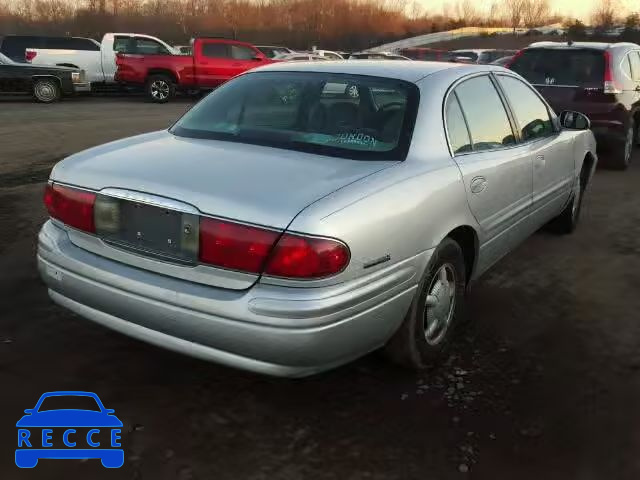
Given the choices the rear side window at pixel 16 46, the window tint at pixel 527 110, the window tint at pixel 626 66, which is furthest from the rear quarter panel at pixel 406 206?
the rear side window at pixel 16 46

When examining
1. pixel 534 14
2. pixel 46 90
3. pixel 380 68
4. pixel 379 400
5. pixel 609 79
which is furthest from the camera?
pixel 534 14

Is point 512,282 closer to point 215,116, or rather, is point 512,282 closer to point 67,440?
point 215,116

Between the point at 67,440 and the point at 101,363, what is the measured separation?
2.02ft

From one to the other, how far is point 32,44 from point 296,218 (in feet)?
59.9

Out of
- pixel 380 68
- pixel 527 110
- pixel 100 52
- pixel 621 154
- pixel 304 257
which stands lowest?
pixel 621 154

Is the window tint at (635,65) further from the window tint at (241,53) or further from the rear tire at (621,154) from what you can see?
the window tint at (241,53)

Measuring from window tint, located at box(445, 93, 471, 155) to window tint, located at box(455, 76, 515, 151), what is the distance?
7 cm

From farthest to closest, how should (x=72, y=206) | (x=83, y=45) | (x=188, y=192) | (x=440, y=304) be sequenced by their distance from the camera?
(x=83, y=45) → (x=440, y=304) → (x=72, y=206) → (x=188, y=192)

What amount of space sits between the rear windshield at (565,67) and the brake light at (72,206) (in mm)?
7222

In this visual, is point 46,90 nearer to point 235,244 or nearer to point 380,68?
point 380,68

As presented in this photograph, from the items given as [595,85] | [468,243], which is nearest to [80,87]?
[595,85]

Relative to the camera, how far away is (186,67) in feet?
60.9

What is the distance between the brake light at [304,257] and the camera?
2348 mm

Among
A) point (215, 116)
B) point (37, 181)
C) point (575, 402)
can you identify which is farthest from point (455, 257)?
point (37, 181)
